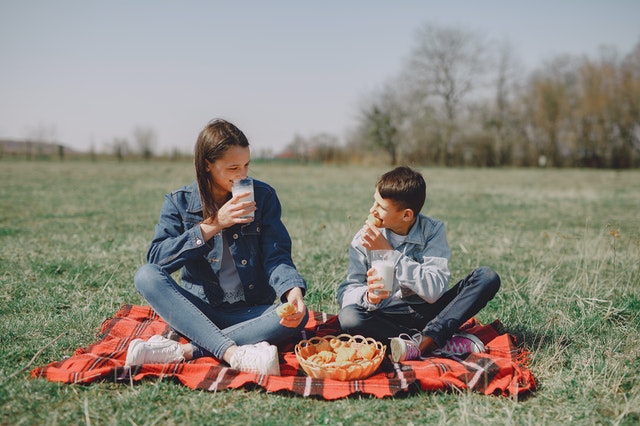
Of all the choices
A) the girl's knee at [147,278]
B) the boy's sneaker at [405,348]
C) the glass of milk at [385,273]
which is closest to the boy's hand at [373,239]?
the glass of milk at [385,273]

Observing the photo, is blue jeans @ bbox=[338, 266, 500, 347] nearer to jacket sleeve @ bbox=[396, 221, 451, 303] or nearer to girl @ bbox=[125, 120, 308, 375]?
jacket sleeve @ bbox=[396, 221, 451, 303]

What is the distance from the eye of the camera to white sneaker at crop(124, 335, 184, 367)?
9.21 ft

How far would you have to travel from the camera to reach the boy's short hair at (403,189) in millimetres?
3189

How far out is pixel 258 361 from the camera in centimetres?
283

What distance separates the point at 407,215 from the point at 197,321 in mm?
1377

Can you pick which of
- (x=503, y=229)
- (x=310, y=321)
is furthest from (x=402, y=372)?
(x=503, y=229)

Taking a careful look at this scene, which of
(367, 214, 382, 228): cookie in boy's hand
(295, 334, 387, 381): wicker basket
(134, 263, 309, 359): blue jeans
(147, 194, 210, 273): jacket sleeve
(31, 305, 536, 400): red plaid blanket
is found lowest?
(31, 305, 536, 400): red plaid blanket

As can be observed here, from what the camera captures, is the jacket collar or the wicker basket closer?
the wicker basket

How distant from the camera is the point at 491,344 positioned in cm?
329

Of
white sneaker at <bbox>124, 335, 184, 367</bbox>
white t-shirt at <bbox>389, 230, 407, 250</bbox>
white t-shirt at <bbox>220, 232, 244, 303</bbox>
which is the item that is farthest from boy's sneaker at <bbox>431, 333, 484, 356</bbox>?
white sneaker at <bbox>124, 335, 184, 367</bbox>

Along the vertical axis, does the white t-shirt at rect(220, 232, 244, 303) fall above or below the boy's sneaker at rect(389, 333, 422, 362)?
above

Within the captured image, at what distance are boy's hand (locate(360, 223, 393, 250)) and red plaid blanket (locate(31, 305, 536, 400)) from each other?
0.66 metres

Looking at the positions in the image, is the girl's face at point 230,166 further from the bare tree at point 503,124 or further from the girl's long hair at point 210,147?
the bare tree at point 503,124

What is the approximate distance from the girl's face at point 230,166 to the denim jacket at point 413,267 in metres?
0.81
